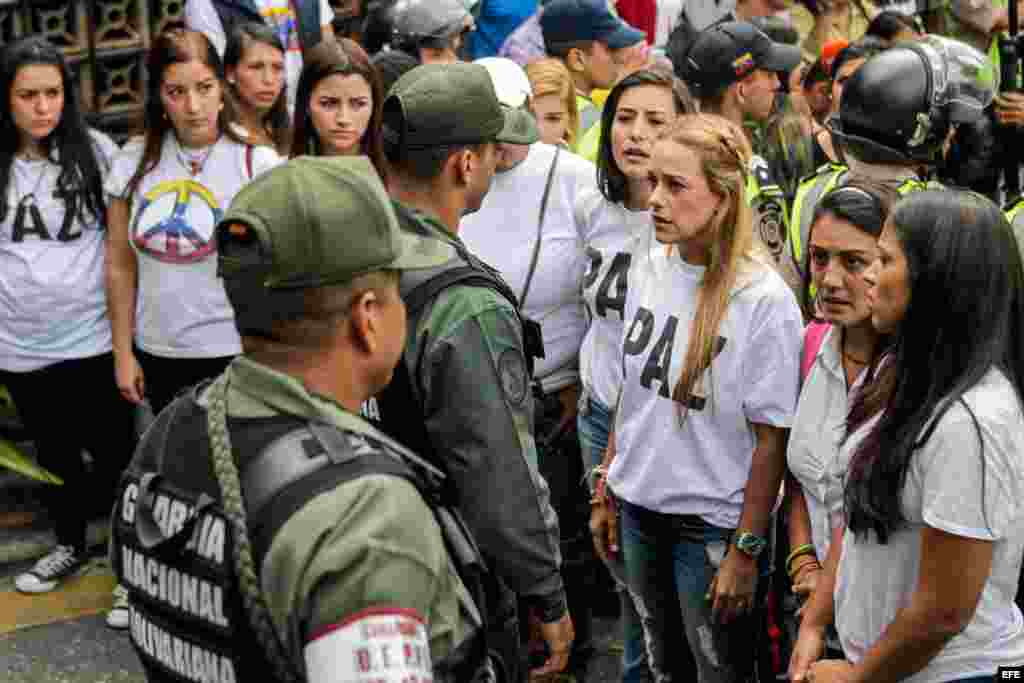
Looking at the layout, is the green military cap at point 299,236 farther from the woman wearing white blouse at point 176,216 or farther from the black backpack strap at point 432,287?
the woman wearing white blouse at point 176,216

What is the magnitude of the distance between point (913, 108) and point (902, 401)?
5.32 feet

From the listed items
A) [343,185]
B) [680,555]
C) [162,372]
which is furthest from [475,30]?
→ [343,185]

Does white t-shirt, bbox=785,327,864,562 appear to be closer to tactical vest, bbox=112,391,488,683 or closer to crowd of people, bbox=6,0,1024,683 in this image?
crowd of people, bbox=6,0,1024,683

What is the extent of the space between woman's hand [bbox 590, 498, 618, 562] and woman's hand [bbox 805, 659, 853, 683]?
1.21 m

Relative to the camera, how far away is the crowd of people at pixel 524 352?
2.27 meters

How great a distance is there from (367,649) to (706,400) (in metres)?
2.10

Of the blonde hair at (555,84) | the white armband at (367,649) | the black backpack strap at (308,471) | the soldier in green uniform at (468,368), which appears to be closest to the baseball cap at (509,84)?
the blonde hair at (555,84)

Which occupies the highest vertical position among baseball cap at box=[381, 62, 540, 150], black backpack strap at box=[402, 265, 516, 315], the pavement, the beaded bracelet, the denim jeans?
baseball cap at box=[381, 62, 540, 150]

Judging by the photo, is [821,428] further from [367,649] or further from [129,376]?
[129,376]

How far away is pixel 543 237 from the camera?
16.5 feet

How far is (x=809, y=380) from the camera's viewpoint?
370 centimetres

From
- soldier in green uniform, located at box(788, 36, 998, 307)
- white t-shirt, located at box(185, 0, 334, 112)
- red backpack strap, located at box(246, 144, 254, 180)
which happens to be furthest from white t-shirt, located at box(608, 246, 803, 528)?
white t-shirt, located at box(185, 0, 334, 112)

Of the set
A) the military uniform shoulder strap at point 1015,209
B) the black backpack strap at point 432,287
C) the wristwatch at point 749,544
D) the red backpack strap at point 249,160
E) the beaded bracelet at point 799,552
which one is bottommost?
the wristwatch at point 749,544

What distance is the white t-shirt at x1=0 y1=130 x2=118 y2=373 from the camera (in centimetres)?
574
